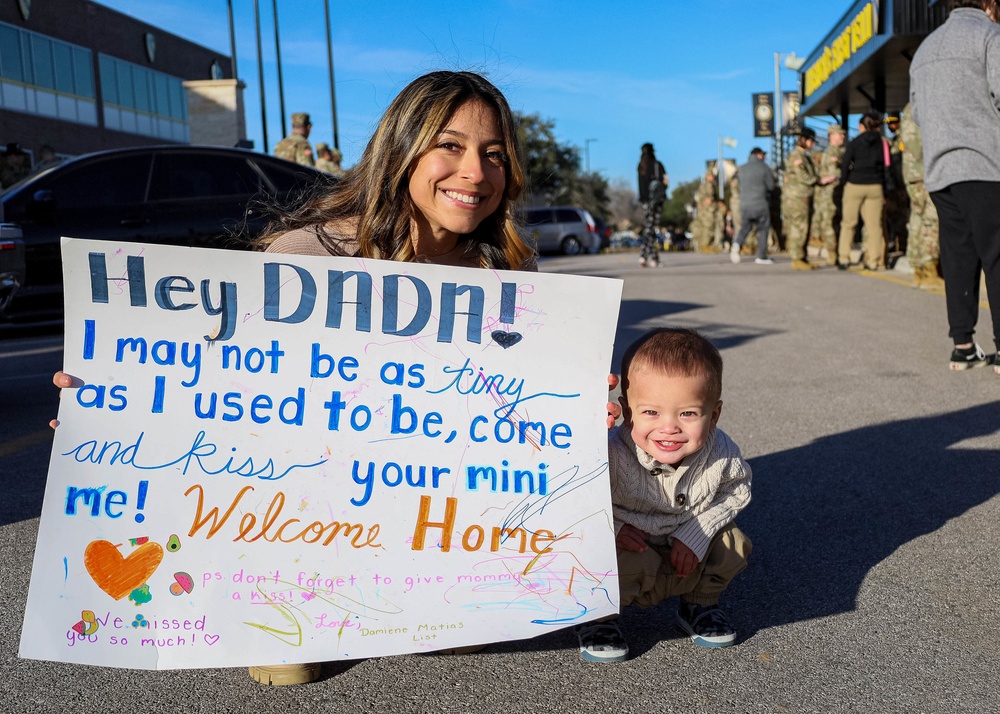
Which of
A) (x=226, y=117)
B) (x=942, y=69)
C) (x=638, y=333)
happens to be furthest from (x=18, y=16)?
(x=942, y=69)

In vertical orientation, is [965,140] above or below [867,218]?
above

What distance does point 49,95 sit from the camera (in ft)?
107

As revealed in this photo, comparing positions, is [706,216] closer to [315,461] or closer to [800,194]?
[800,194]

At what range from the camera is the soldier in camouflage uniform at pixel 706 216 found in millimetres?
26641

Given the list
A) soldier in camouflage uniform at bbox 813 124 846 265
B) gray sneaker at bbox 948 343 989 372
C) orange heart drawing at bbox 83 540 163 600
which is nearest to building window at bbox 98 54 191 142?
soldier in camouflage uniform at bbox 813 124 846 265

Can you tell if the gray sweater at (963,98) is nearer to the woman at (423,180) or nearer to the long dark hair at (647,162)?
the woman at (423,180)

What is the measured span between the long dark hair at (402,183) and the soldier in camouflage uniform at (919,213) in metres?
7.20

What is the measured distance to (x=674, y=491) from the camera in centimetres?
246

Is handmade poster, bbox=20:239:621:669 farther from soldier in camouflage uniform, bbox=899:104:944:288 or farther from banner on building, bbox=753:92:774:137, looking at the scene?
banner on building, bbox=753:92:774:137

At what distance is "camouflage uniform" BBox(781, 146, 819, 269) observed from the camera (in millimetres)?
15500

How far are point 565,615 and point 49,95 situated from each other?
35.2m

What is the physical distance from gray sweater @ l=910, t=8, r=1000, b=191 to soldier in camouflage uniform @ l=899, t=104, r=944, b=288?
139 inches

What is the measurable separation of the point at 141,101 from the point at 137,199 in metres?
34.2

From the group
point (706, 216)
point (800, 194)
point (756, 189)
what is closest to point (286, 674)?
point (800, 194)
